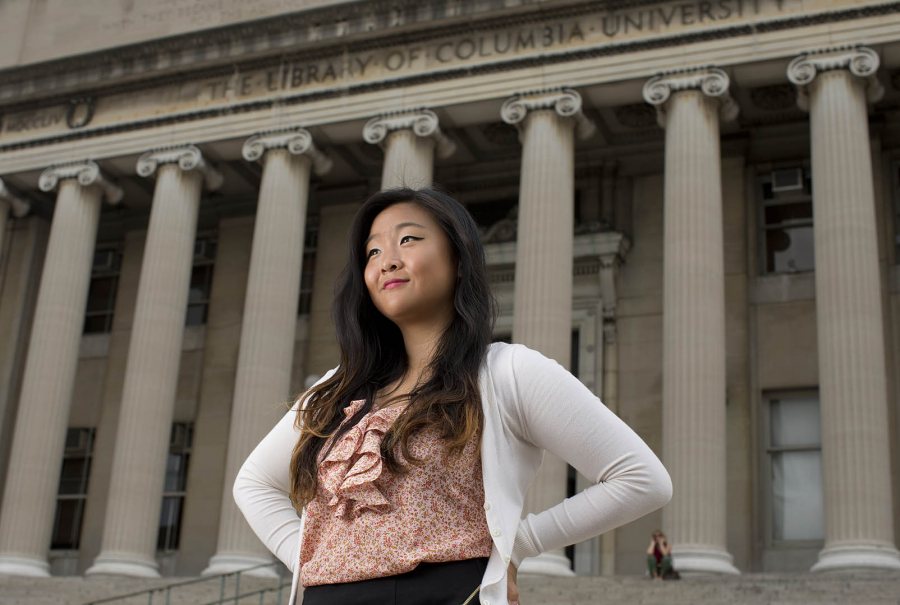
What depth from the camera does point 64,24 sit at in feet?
97.1

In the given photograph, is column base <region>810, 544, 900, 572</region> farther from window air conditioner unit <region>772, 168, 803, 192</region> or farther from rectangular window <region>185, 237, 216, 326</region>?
rectangular window <region>185, 237, 216, 326</region>

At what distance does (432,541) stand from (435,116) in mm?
21792

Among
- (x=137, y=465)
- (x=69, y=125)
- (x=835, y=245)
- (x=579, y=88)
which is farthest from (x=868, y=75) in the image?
(x=69, y=125)

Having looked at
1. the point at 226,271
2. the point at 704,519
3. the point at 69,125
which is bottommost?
the point at 704,519

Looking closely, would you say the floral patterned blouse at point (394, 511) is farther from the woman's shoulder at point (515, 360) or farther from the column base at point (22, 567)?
the column base at point (22, 567)

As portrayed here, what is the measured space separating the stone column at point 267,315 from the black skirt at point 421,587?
20138 mm

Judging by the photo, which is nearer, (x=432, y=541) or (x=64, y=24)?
(x=432, y=541)

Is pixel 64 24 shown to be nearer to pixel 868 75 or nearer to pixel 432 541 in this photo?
pixel 868 75

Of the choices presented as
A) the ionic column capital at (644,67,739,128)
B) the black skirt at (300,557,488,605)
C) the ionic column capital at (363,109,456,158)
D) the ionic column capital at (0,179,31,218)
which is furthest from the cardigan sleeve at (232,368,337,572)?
the ionic column capital at (0,179,31,218)

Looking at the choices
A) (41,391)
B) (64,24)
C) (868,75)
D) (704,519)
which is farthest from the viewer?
(64,24)

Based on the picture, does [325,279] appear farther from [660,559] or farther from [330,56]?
[660,559]

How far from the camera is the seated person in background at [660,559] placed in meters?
18.9

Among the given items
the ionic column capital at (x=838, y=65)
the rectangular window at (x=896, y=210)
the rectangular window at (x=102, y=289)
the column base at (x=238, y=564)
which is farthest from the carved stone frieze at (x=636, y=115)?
the rectangular window at (x=102, y=289)

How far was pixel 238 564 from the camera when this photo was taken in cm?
2225
